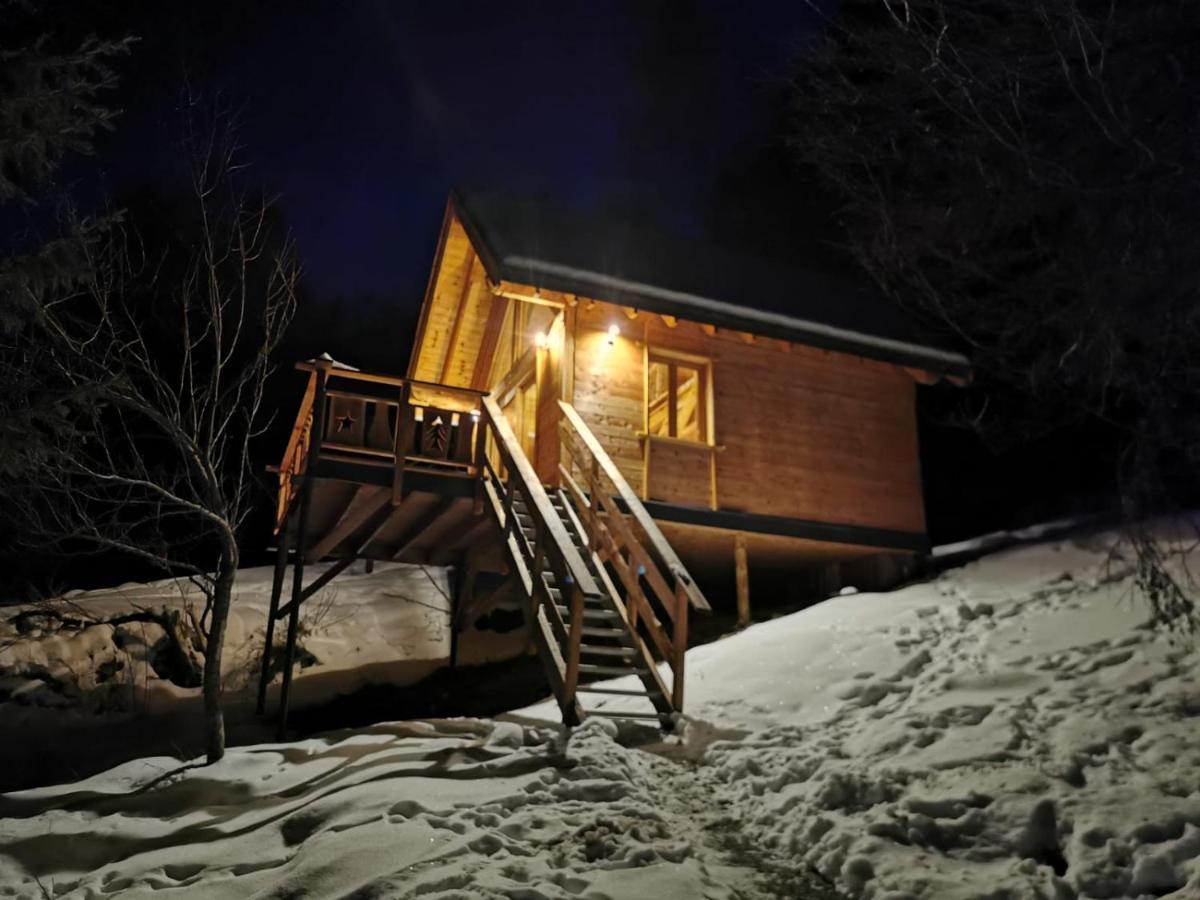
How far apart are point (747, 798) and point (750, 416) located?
7949 millimetres

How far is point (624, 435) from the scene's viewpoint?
1195 centimetres

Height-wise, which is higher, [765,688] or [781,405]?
[781,405]

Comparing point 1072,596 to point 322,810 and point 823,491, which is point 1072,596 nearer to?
point 823,491

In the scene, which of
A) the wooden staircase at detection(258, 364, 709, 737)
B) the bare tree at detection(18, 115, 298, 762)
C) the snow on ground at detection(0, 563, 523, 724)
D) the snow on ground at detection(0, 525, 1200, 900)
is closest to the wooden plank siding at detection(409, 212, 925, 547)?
the wooden staircase at detection(258, 364, 709, 737)

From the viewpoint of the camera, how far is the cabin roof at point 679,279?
11.5 m

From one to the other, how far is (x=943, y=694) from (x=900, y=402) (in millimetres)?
8241

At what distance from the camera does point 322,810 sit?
532 centimetres

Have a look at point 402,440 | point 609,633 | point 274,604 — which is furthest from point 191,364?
point 609,633

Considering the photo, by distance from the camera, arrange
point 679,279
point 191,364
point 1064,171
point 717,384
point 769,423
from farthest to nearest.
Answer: point 679,279
point 769,423
point 717,384
point 191,364
point 1064,171

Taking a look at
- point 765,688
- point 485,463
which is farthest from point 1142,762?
point 485,463

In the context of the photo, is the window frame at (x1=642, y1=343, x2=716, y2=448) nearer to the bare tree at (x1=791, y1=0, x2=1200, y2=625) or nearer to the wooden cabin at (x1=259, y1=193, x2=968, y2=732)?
the wooden cabin at (x1=259, y1=193, x2=968, y2=732)

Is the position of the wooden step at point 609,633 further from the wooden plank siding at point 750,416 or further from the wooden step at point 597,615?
the wooden plank siding at point 750,416

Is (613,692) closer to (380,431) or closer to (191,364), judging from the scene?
(380,431)

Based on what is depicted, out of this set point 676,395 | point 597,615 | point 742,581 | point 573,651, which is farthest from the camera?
point 676,395
